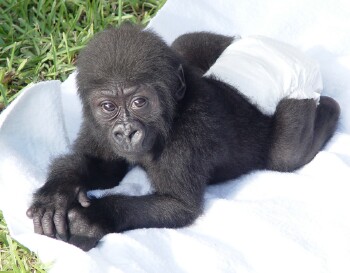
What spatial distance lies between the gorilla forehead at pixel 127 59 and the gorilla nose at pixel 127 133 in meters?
0.26

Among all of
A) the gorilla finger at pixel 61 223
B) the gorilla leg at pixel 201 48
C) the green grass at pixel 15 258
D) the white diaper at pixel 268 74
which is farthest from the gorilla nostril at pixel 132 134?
the gorilla leg at pixel 201 48

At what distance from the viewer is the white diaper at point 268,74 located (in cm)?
557

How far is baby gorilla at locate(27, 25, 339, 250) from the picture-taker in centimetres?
463

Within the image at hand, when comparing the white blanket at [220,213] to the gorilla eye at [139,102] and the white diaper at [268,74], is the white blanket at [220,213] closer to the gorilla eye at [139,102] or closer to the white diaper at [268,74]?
the white diaper at [268,74]

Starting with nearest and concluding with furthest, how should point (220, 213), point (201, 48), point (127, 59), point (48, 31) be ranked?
point (127, 59) → point (220, 213) → point (201, 48) → point (48, 31)

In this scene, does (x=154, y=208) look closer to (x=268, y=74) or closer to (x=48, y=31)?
(x=268, y=74)

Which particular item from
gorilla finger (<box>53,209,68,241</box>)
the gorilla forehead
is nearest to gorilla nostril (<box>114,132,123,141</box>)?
the gorilla forehead

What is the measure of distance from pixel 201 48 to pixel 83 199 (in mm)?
1955

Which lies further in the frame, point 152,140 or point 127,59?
point 152,140

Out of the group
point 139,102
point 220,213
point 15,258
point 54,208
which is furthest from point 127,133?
point 15,258

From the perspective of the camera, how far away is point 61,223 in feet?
15.4

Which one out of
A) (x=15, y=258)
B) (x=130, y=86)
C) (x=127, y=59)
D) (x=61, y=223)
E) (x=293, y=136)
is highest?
(x=127, y=59)

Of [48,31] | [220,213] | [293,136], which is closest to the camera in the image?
[220,213]

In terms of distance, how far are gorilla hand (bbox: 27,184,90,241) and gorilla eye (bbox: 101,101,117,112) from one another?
1.89 feet
